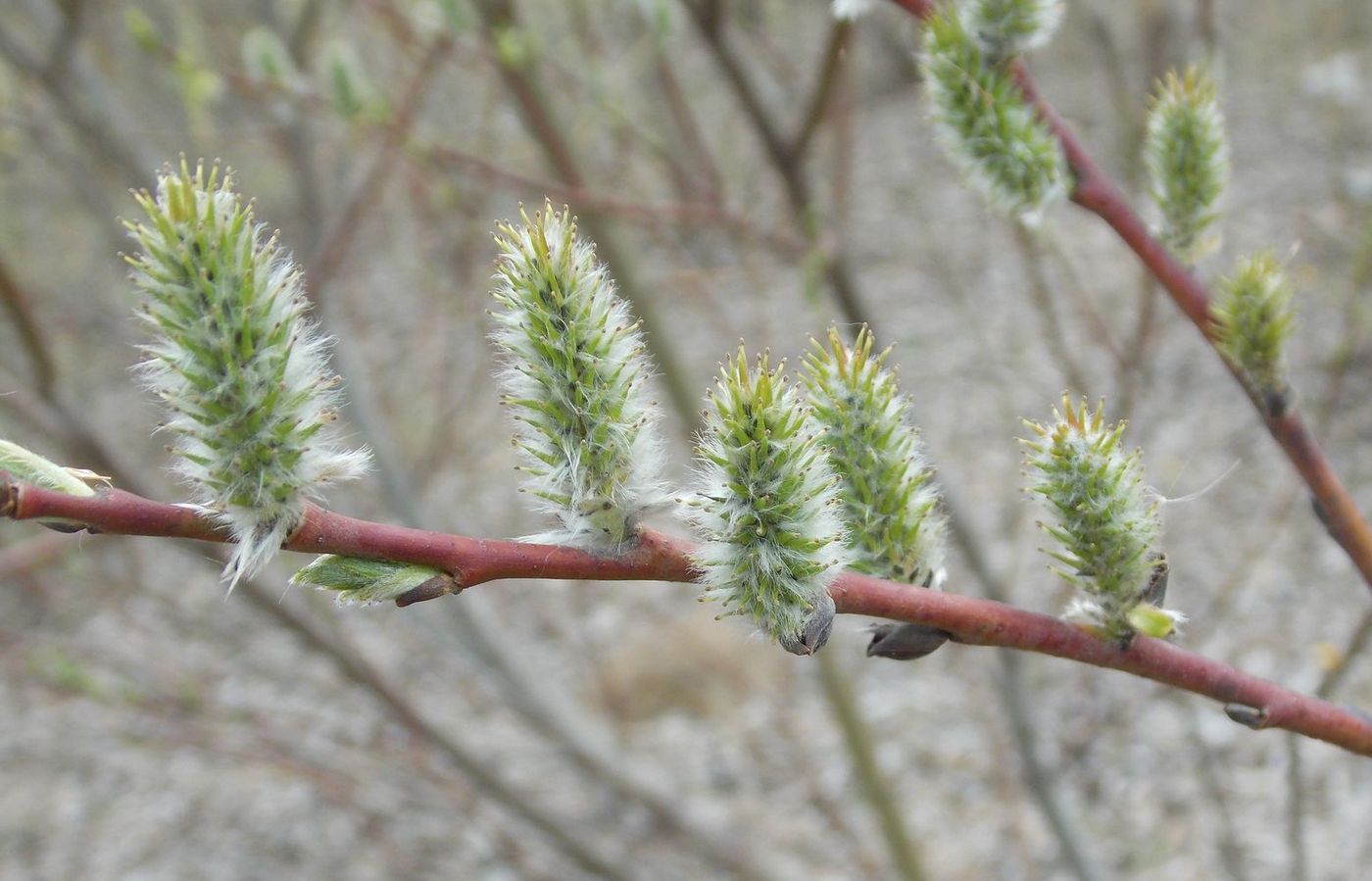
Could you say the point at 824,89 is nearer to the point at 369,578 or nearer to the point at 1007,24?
the point at 1007,24

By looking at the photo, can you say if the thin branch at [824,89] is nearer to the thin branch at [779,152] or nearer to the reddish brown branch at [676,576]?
the thin branch at [779,152]

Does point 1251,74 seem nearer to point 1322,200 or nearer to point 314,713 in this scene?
point 1322,200

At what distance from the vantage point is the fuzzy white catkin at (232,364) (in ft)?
2.48

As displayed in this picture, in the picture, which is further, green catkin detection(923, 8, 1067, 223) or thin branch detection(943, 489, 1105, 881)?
thin branch detection(943, 489, 1105, 881)

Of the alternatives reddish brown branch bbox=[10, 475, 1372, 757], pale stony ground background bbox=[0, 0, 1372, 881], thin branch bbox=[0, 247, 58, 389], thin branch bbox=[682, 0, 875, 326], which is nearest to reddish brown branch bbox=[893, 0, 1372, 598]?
reddish brown branch bbox=[10, 475, 1372, 757]

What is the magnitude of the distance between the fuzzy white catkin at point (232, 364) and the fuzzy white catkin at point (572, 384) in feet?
0.52

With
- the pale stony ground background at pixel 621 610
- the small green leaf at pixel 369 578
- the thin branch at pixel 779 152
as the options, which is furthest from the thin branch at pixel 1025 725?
the small green leaf at pixel 369 578

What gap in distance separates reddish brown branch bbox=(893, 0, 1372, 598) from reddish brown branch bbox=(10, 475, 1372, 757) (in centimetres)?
22

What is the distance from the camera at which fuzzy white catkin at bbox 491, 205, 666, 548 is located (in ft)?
2.82

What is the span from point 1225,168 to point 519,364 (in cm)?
89

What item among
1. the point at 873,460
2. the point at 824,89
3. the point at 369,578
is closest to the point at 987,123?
the point at 873,460

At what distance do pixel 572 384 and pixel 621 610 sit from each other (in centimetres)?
586

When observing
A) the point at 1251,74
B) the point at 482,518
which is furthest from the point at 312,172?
the point at 1251,74

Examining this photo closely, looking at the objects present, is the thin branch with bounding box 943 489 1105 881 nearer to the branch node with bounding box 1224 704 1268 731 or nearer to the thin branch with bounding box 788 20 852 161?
the thin branch with bounding box 788 20 852 161
